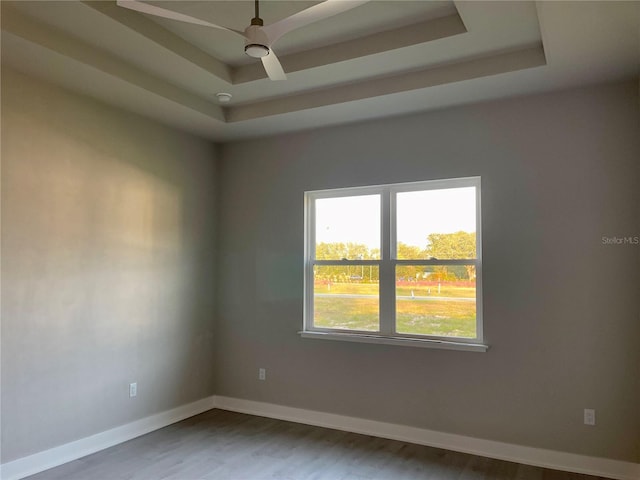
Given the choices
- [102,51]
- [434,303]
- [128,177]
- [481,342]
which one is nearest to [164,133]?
[128,177]

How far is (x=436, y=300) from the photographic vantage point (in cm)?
378

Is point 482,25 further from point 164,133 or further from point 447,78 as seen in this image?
point 164,133

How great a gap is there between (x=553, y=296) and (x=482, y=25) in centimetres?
187

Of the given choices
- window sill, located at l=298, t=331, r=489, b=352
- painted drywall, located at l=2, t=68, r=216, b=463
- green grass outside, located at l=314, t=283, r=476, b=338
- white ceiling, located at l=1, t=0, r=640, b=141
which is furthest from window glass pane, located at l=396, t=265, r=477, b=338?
painted drywall, located at l=2, t=68, r=216, b=463

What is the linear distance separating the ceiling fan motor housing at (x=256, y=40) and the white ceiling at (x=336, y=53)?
0.67 meters

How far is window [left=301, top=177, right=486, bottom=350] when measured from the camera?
12.1 ft

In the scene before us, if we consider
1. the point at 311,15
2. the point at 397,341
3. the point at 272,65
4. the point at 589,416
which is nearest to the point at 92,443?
the point at 397,341

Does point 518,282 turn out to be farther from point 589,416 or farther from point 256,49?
point 256,49

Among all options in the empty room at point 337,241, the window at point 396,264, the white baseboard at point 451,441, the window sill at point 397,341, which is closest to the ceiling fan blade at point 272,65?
the empty room at point 337,241

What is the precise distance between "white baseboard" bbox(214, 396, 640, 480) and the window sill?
650 millimetres

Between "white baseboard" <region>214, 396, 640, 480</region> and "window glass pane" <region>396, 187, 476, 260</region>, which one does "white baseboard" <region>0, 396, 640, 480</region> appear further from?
"window glass pane" <region>396, 187, 476, 260</region>

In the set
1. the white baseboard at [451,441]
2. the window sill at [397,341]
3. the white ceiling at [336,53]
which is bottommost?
the white baseboard at [451,441]

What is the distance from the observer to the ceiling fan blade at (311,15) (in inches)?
78.5

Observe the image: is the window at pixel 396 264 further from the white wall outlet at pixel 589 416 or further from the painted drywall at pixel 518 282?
the white wall outlet at pixel 589 416
